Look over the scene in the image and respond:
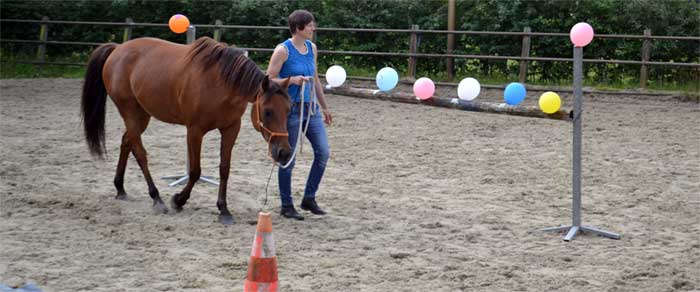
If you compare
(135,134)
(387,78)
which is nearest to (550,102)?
(387,78)

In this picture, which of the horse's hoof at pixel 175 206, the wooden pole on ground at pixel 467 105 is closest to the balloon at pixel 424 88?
the wooden pole on ground at pixel 467 105

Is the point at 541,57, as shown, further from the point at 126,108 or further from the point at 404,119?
the point at 126,108

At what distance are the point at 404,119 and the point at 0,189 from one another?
20.0ft

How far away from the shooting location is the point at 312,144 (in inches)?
272

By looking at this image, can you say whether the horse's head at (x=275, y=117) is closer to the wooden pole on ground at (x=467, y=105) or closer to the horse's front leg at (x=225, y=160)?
the horse's front leg at (x=225, y=160)

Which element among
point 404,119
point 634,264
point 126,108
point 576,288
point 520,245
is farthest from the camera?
point 404,119

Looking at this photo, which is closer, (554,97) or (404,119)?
(554,97)

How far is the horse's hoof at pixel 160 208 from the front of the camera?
23.4 feet

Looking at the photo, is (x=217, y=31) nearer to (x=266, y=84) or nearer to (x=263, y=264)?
(x=266, y=84)

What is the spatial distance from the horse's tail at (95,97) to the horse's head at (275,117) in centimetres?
224

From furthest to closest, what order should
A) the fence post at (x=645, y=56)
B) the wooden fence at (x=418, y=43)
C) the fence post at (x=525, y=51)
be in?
the fence post at (x=525, y=51), the fence post at (x=645, y=56), the wooden fence at (x=418, y=43)

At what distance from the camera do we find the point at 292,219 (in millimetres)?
6930

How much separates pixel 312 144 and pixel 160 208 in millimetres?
1364

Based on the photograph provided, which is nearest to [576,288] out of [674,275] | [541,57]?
[674,275]
